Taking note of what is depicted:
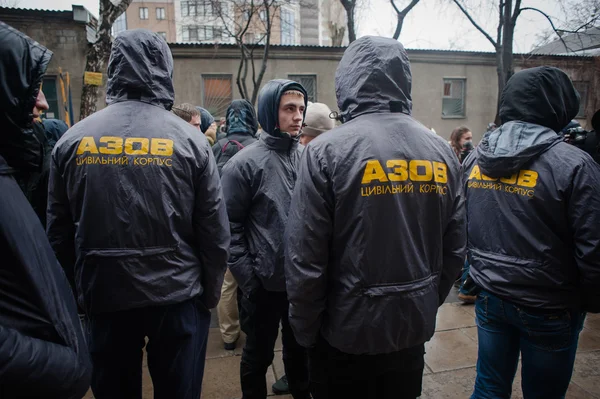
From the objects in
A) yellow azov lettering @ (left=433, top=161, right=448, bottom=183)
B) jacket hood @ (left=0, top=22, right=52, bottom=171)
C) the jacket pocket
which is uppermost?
jacket hood @ (left=0, top=22, right=52, bottom=171)

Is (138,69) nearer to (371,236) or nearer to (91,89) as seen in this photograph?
(371,236)

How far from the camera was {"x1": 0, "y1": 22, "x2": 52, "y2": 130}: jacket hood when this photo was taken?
105 cm

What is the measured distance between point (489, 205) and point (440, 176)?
26.0 inches

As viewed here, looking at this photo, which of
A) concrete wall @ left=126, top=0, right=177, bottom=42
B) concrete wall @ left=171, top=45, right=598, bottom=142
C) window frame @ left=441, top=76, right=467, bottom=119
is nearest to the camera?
concrete wall @ left=171, top=45, right=598, bottom=142

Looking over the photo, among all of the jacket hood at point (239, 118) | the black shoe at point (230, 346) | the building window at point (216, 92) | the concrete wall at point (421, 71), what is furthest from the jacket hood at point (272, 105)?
the concrete wall at point (421, 71)

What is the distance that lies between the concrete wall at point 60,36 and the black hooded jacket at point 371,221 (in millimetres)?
15022

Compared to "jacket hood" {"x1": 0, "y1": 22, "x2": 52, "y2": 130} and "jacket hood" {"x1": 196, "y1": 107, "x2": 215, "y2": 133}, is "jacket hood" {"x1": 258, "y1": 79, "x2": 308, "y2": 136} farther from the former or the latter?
"jacket hood" {"x1": 196, "y1": 107, "x2": 215, "y2": 133}

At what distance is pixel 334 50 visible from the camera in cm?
1703

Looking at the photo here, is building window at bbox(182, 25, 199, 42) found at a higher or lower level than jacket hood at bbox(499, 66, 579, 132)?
higher

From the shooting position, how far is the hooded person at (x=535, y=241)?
1.93 meters

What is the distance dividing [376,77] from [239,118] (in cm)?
260

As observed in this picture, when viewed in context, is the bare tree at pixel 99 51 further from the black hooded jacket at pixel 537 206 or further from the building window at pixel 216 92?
the black hooded jacket at pixel 537 206

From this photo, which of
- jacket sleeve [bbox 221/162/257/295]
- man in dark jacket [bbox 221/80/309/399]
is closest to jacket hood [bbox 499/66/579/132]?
man in dark jacket [bbox 221/80/309/399]

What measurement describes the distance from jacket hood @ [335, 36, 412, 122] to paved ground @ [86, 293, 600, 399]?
2.27 m
